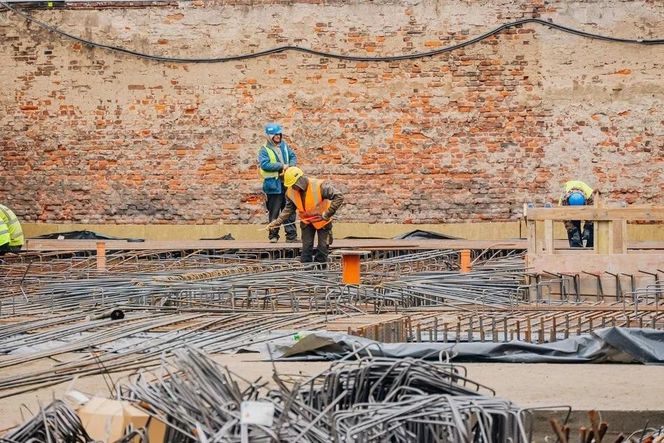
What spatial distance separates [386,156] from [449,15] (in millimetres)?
2341

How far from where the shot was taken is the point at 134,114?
22703 millimetres

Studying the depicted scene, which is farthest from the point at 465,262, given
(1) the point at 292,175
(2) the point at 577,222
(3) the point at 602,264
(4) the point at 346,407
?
(4) the point at 346,407

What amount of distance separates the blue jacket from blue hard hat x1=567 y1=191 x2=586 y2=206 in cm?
374

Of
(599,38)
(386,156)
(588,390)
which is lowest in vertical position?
(588,390)

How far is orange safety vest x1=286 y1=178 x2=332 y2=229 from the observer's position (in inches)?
651

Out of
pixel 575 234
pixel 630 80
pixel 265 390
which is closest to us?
pixel 265 390

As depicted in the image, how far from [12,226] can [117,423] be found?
12.2 metres

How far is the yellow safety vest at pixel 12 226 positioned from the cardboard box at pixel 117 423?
11798mm

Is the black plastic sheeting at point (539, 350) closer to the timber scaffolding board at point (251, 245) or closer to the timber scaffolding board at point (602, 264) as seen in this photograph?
the timber scaffolding board at point (602, 264)

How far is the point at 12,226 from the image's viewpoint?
18094 mm

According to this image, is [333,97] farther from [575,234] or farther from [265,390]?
[265,390]

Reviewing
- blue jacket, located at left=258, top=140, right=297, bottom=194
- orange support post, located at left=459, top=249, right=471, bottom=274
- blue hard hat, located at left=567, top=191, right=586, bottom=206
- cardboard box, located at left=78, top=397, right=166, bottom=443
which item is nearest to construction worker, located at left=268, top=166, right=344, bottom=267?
orange support post, located at left=459, top=249, right=471, bottom=274

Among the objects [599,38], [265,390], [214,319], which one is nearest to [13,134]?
[599,38]

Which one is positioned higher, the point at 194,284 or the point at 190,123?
the point at 190,123
